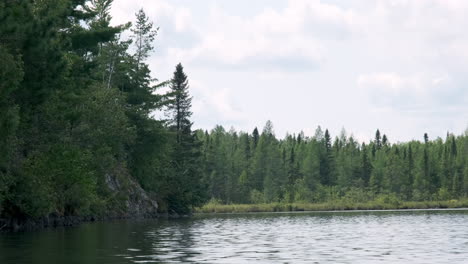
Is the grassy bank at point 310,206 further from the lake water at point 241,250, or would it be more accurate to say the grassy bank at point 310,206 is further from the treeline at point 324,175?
the lake water at point 241,250

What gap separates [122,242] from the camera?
1244 inches

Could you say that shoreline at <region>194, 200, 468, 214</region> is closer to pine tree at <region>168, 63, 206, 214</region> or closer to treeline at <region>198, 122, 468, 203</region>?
pine tree at <region>168, 63, 206, 214</region>

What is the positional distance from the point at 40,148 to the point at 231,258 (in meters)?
23.5

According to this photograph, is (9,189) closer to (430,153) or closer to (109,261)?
(109,261)

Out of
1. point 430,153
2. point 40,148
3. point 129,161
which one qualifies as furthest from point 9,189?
point 430,153

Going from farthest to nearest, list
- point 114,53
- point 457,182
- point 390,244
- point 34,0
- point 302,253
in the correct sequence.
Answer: point 457,182 < point 114,53 < point 34,0 < point 390,244 < point 302,253

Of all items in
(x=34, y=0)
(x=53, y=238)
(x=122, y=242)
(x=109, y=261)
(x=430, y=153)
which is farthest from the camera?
(x=430, y=153)

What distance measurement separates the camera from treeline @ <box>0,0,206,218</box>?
36781mm

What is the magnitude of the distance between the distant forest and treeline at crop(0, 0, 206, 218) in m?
0.10

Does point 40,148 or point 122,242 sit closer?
point 122,242

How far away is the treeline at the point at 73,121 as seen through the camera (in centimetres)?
3678

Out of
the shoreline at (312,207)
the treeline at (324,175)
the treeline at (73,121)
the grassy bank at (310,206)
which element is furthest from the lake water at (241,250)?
the treeline at (324,175)

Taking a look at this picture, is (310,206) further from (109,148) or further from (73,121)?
(73,121)

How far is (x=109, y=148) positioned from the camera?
196ft
